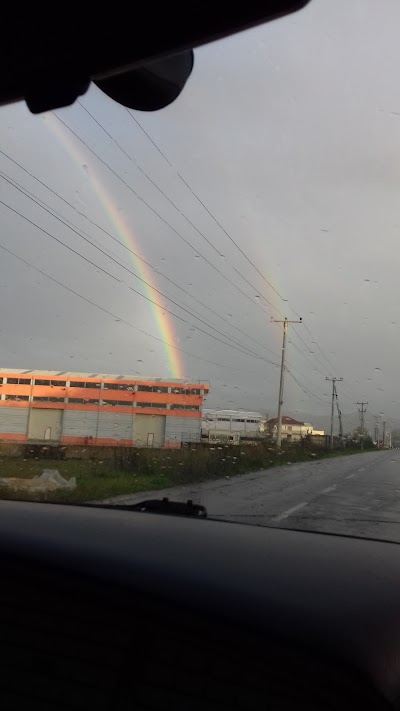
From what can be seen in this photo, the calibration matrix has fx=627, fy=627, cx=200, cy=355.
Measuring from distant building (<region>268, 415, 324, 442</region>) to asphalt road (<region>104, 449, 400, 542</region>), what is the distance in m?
25.4

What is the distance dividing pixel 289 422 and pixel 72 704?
52.7 m

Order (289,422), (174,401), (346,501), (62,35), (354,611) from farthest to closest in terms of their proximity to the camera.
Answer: (289,422) → (174,401) → (346,501) → (62,35) → (354,611)

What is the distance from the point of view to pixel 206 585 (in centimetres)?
184

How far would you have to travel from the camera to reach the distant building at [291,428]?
45500 millimetres

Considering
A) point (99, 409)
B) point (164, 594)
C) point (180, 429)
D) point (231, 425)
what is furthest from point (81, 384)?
point (164, 594)


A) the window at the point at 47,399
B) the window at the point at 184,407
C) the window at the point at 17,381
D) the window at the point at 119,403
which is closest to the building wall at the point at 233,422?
the window at the point at 184,407

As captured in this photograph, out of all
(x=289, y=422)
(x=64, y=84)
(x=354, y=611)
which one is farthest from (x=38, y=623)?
(x=289, y=422)

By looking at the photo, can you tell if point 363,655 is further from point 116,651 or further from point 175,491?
point 175,491

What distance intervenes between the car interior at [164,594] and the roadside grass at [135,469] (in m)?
8.08

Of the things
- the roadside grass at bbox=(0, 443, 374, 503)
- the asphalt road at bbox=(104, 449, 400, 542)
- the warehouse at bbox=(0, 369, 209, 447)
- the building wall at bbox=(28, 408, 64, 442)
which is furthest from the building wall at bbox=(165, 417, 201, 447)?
the asphalt road at bbox=(104, 449, 400, 542)

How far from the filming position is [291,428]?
53.8 m

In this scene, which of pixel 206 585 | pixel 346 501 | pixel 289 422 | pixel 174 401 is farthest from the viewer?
pixel 289 422

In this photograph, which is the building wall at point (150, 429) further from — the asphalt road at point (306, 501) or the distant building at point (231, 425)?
the asphalt road at point (306, 501)

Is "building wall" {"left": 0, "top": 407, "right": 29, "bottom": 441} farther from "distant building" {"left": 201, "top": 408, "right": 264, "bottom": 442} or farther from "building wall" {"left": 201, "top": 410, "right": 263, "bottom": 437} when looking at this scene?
"building wall" {"left": 201, "top": 410, "right": 263, "bottom": 437}
